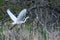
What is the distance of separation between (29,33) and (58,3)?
2332 millimetres

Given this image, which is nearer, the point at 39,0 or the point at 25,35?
the point at 25,35

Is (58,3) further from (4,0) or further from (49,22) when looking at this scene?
(4,0)

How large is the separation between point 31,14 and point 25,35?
7.00 feet

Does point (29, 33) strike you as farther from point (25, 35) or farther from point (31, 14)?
point (31, 14)

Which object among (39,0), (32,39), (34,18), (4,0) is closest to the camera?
(32,39)

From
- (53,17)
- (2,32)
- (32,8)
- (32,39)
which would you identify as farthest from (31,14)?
(32,39)

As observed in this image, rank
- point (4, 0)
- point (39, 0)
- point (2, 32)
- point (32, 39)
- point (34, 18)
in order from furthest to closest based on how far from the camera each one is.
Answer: point (4, 0), point (39, 0), point (34, 18), point (2, 32), point (32, 39)

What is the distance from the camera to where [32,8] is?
21.8 feet

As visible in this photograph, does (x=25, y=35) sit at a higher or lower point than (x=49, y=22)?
higher

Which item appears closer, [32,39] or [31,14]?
[32,39]

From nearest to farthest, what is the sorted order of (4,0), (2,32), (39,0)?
(2,32) < (39,0) < (4,0)

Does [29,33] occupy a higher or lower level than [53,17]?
higher

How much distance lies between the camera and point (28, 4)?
709 cm

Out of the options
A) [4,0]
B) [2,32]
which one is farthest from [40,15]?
[2,32]
